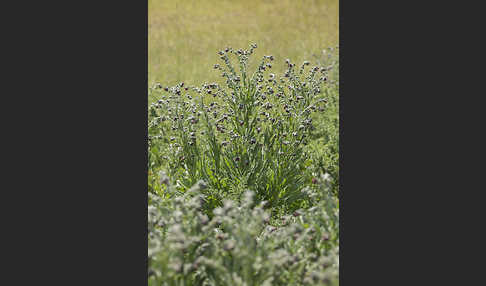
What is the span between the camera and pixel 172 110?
13.2 ft

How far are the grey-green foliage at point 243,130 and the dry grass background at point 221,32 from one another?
0.10 metres

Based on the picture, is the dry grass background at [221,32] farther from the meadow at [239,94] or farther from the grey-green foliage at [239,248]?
the grey-green foliage at [239,248]

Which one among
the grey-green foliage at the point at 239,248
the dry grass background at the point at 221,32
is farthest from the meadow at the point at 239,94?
the grey-green foliage at the point at 239,248

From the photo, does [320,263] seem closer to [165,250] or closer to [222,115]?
[165,250]

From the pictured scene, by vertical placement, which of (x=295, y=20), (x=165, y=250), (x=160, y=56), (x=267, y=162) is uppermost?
(x=295, y=20)

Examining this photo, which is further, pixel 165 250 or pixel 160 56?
pixel 160 56

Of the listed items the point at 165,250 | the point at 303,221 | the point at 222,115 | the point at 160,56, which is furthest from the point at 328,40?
the point at 165,250

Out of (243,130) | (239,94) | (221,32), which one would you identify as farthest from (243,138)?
(221,32)

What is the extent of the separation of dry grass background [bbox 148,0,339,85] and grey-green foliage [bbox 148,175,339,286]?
4.55 feet

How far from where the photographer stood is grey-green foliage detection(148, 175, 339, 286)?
2.55 m

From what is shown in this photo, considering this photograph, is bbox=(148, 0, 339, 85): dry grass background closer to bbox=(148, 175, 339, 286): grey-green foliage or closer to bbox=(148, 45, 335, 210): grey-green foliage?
bbox=(148, 45, 335, 210): grey-green foliage

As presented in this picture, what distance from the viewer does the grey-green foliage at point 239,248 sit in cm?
255

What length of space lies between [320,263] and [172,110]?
1.96 metres

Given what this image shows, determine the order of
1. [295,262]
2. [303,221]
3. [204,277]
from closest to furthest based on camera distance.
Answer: [295,262]
[204,277]
[303,221]
